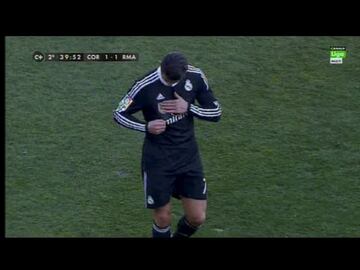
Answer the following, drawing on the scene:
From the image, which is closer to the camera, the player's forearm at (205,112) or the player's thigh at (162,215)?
the player's forearm at (205,112)

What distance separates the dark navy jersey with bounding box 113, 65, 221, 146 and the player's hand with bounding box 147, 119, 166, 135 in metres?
0.07

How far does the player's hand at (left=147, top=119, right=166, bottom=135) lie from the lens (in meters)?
7.38

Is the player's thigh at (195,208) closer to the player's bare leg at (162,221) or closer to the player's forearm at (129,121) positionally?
the player's bare leg at (162,221)

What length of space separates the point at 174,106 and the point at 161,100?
0.14 m

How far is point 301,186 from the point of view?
956 cm

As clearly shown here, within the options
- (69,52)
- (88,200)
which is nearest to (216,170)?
(88,200)

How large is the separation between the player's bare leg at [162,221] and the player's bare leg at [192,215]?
0.58ft

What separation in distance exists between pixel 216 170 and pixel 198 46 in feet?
9.98

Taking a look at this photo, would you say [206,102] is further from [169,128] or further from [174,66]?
[174,66]

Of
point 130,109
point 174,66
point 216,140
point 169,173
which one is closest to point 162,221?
point 169,173

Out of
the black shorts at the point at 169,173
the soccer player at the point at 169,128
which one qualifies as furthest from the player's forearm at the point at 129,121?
the black shorts at the point at 169,173

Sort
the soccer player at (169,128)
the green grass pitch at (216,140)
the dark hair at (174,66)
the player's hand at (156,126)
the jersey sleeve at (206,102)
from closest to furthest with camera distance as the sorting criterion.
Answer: the dark hair at (174,66)
the player's hand at (156,126)
the soccer player at (169,128)
the jersey sleeve at (206,102)
the green grass pitch at (216,140)

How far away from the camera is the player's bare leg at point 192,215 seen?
7719 millimetres

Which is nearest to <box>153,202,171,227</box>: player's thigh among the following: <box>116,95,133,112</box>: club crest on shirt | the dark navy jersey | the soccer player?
the soccer player
